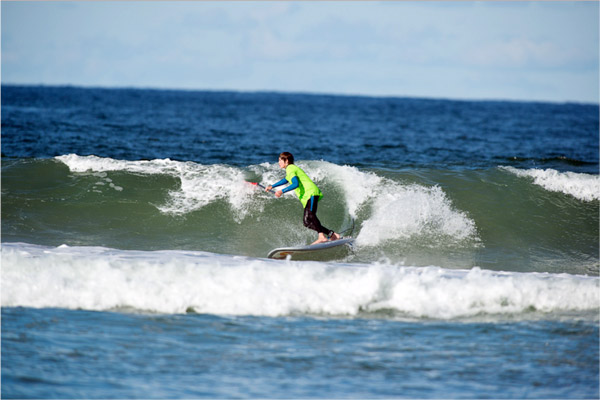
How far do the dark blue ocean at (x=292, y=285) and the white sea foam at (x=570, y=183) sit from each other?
4cm

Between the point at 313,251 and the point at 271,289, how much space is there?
2432 mm

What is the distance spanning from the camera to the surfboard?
9.69 m

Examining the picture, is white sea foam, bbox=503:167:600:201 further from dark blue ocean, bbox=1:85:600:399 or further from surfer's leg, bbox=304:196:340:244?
surfer's leg, bbox=304:196:340:244

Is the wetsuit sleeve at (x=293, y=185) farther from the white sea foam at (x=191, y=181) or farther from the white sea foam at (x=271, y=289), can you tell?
the white sea foam at (x=191, y=181)

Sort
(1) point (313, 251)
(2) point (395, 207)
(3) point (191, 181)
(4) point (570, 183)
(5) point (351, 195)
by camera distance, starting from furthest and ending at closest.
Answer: (4) point (570, 183) < (3) point (191, 181) < (5) point (351, 195) < (2) point (395, 207) < (1) point (313, 251)

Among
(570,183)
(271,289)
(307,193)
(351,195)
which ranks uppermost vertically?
(570,183)

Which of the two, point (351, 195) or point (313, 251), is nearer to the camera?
point (313, 251)

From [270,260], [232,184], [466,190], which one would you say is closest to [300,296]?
[270,260]

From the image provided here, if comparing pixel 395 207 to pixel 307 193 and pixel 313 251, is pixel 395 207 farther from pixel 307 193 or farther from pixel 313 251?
pixel 313 251

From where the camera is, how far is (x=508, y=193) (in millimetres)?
14234

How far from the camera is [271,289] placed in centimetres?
754

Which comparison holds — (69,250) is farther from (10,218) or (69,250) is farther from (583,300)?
(583,300)

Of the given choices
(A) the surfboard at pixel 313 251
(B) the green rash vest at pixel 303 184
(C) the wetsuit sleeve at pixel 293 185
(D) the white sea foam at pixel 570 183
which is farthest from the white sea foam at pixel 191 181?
(D) the white sea foam at pixel 570 183

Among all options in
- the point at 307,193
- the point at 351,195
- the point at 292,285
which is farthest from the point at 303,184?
the point at 351,195
